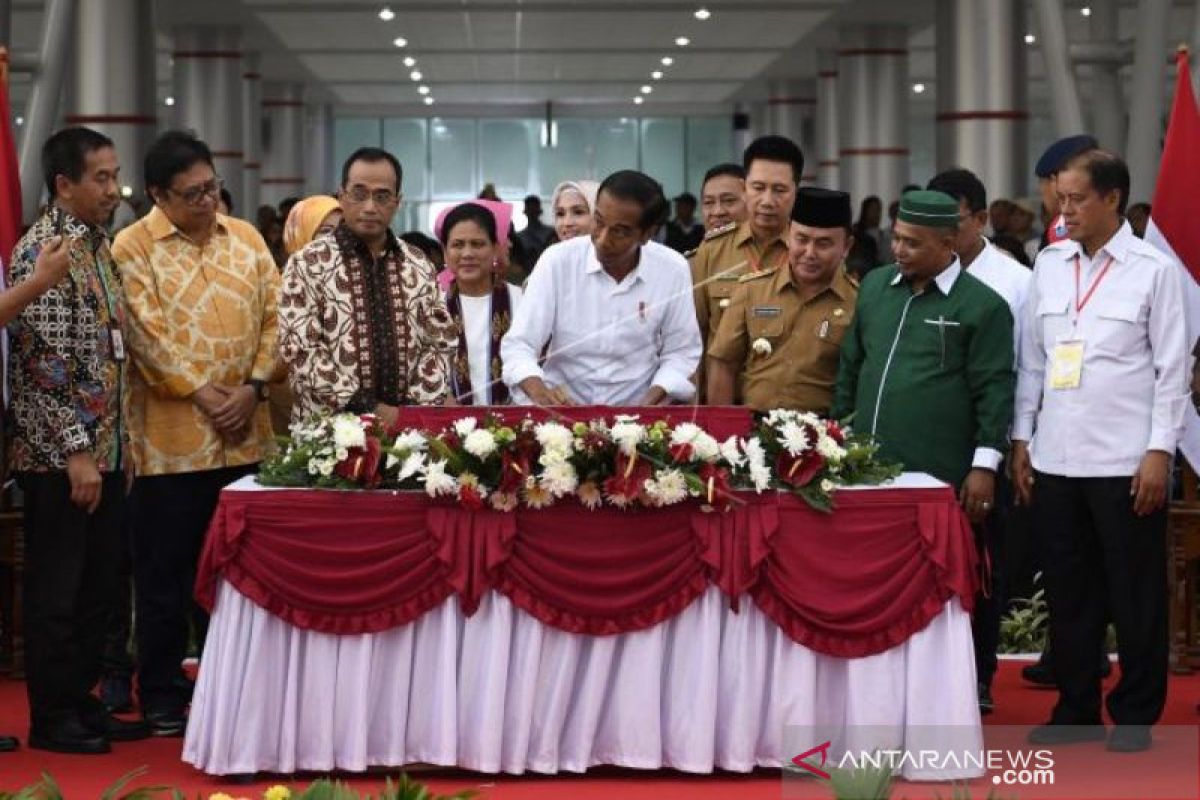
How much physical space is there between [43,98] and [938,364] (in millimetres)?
6677

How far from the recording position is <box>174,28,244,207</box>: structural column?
69.3 ft

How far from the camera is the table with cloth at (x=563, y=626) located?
16.9ft

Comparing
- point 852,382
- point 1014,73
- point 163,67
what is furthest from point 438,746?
point 163,67

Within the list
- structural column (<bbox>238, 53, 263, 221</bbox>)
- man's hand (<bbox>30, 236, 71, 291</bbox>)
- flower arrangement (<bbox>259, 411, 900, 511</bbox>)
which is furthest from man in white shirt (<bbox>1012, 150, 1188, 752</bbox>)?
structural column (<bbox>238, 53, 263, 221</bbox>)

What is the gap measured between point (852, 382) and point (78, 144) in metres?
2.27

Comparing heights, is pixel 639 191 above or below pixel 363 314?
above

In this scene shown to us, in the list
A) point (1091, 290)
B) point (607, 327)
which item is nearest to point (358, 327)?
point (607, 327)

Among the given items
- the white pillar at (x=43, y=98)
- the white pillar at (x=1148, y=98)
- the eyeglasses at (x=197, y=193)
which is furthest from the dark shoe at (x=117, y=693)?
the white pillar at (x=1148, y=98)

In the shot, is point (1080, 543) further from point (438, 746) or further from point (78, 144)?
point (78, 144)

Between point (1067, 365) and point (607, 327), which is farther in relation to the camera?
point (607, 327)

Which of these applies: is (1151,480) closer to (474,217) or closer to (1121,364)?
(1121,364)

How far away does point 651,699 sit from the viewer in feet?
17.0

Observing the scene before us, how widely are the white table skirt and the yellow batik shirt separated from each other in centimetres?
87

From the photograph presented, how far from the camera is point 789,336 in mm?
6027
